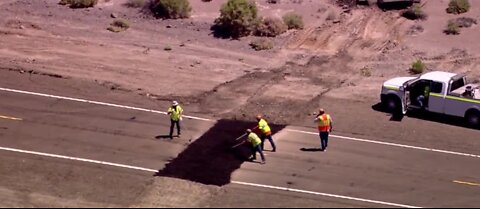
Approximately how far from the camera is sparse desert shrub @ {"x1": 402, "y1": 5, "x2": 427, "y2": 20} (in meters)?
48.9

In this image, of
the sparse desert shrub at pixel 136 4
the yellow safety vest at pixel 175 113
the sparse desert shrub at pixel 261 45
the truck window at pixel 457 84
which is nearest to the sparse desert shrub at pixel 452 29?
the sparse desert shrub at pixel 261 45

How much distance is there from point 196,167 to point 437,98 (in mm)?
11209

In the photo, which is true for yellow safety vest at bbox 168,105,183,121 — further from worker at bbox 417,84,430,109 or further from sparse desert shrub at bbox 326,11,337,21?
A: sparse desert shrub at bbox 326,11,337,21

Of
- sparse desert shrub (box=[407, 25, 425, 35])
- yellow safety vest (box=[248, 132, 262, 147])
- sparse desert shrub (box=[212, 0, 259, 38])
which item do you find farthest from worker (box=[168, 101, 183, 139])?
sparse desert shrub (box=[407, 25, 425, 35])

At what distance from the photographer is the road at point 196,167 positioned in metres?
28.6

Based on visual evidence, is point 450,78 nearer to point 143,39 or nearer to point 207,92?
point 207,92

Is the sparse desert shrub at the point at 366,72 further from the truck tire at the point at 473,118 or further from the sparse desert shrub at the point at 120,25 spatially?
the sparse desert shrub at the point at 120,25

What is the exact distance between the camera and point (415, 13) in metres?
48.8

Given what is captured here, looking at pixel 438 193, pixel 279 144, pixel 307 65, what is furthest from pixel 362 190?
pixel 307 65

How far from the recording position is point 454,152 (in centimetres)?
3406

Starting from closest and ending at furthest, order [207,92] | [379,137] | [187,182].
Result: [187,182]
[379,137]
[207,92]

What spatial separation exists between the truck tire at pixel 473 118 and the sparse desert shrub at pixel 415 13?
1331 cm

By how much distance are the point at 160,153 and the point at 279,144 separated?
4.42m

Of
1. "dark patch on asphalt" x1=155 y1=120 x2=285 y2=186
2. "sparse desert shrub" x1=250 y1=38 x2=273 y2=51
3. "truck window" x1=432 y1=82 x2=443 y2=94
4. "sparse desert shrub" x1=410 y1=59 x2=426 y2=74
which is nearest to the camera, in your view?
"dark patch on asphalt" x1=155 y1=120 x2=285 y2=186
